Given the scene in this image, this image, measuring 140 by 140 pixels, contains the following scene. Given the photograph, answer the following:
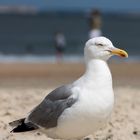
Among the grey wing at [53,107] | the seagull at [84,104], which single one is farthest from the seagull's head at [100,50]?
the grey wing at [53,107]

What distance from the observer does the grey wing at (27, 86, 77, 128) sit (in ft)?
24.3

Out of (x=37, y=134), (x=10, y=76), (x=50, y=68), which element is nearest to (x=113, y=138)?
(x=37, y=134)

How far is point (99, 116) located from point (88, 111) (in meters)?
0.15

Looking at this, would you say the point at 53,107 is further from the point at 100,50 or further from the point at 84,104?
the point at 100,50

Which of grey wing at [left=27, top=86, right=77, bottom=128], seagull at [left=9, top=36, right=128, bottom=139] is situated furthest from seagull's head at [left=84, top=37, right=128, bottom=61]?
grey wing at [left=27, top=86, right=77, bottom=128]

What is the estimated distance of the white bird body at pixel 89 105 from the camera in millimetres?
7230

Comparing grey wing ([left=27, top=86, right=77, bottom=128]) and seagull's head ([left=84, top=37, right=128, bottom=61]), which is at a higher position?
seagull's head ([left=84, top=37, right=128, bottom=61])

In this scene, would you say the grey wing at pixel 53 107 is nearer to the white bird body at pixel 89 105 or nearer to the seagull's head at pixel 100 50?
the white bird body at pixel 89 105

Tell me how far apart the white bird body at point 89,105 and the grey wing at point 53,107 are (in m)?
0.07

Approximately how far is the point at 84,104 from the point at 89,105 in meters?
0.06

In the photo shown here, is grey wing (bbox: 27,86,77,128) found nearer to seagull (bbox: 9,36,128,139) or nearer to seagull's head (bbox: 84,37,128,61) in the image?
seagull (bbox: 9,36,128,139)

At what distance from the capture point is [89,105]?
721 cm

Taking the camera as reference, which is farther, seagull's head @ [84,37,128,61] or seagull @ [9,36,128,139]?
seagull's head @ [84,37,128,61]

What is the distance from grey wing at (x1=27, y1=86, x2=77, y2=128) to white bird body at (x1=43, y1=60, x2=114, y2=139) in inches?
2.6
